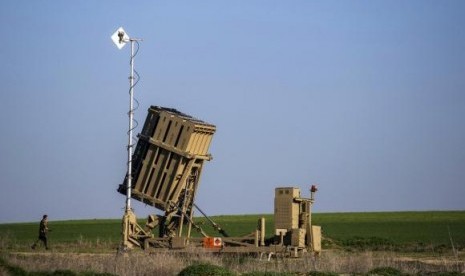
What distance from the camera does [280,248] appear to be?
96.2ft

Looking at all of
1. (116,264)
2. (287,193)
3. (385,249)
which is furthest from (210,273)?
(385,249)

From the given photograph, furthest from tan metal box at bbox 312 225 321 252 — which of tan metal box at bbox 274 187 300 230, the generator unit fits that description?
tan metal box at bbox 274 187 300 230

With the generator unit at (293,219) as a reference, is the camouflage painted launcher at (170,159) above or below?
above

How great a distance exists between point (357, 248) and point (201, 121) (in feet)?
37.0

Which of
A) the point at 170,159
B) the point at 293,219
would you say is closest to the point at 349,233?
the point at 170,159

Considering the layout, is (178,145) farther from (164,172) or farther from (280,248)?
(280,248)

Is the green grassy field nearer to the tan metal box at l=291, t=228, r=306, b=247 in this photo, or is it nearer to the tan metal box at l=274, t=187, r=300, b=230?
the tan metal box at l=274, t=187, r=300, b=230

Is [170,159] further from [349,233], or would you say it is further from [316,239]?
[349,233]

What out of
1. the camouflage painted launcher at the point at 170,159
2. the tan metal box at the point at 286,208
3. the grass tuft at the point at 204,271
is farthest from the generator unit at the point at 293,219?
the grass tuft at the point at 204,271

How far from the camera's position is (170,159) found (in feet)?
105

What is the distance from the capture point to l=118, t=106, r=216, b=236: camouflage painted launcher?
31.7 metres

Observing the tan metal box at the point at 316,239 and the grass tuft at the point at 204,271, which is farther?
the tan metal box at the point at 316,239

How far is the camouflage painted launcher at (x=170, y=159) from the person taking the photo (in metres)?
31.7

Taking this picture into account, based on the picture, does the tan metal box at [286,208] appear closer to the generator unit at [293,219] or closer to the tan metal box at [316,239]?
the generator unit at [293,219]
